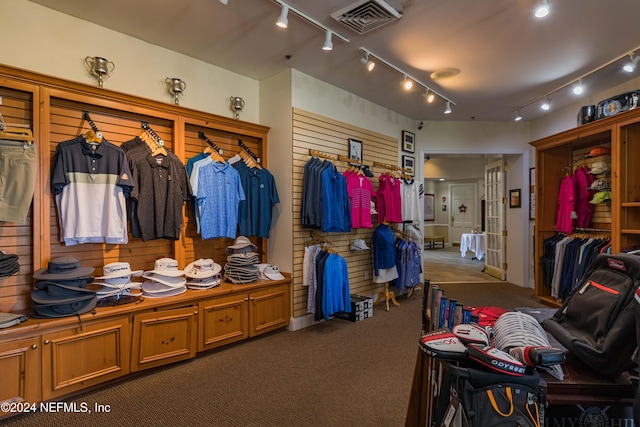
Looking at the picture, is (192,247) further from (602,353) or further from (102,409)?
(602,353)

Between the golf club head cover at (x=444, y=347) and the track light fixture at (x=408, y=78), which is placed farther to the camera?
the track light fixture at (x=408, y=78)

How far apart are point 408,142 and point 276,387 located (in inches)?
190

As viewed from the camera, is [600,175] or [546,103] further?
[546,103]

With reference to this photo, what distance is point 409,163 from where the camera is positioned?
6242mm

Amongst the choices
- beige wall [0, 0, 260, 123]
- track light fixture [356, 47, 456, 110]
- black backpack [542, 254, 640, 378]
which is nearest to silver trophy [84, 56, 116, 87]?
beige wall [0, 0, 260, 123]

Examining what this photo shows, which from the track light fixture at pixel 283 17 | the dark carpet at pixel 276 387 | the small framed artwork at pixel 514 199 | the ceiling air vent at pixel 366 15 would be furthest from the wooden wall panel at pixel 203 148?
the small framed artwork at pixel 514 199

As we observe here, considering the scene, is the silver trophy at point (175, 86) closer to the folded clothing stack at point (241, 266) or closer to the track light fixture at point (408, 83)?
the folded clothing stack at point (241, 266)

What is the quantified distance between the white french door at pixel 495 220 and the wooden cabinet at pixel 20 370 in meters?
7.33

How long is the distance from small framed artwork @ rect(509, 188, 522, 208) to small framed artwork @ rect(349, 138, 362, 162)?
11.7ft

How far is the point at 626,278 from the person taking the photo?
53.9 inches

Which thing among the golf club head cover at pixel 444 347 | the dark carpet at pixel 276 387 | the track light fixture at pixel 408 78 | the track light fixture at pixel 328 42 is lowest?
the dark carpet at pixel 276 387

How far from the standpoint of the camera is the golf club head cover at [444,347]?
1190 mm

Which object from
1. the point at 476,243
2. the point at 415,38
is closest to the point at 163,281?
the point at 415,38

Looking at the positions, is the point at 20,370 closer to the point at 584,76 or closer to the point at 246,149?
the point at 246,149
